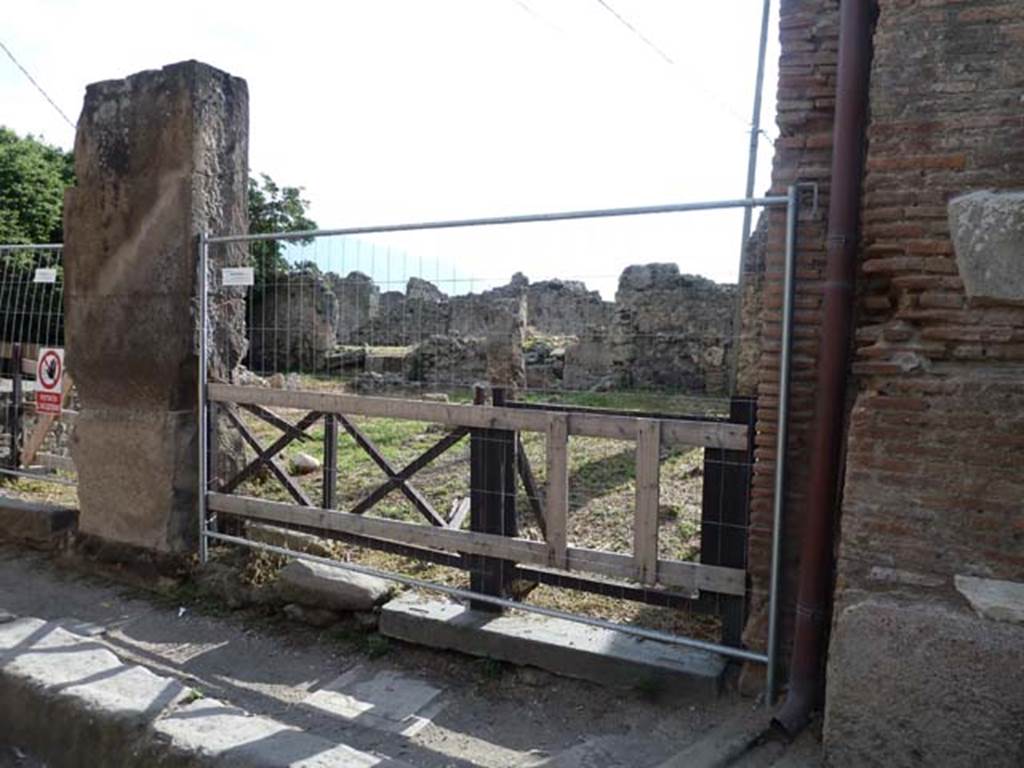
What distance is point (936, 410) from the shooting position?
291cm

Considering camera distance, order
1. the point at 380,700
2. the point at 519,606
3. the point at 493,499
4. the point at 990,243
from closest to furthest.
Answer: the point at 990,243, the point at 380,700, the point at 519,606, the point at 493,499

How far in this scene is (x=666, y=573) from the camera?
3.83 metres

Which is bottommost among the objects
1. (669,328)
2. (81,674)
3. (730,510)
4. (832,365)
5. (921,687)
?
(81,674)

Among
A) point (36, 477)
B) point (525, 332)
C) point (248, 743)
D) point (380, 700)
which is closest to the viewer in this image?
point (248, 743)

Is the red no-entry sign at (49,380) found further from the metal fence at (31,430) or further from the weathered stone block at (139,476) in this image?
the weathered stone block at (139,476)

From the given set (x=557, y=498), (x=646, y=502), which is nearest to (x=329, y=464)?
(x=557, y=498)

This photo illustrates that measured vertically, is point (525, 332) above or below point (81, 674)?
above

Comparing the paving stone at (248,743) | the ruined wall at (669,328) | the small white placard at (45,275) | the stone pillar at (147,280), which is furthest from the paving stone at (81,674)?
the ruined wall at (669,328)

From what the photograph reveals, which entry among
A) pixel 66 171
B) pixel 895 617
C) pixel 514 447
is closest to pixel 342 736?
pixel 514 447

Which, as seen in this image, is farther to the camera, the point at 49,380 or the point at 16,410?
the point at 16,410

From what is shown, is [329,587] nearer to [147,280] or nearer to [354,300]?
[147,280]

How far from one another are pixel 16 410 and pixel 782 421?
22.8ft

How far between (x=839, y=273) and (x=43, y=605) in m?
4.90

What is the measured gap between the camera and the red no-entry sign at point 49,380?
21.2ft
